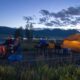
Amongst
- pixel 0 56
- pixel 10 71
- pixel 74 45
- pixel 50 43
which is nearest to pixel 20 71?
pixel 10 71

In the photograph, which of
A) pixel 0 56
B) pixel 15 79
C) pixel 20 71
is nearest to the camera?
pixel 15 79

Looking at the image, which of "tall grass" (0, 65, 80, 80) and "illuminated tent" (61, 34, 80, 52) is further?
"illuminated tent" (61, 34, 80, 52)

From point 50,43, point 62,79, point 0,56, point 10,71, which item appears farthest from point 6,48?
point 62,79

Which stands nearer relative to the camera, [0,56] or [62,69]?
[62,69]

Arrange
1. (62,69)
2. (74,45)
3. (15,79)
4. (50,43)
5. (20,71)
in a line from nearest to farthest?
(15,79), (20,71), (62,69), (74,45), (50,43)

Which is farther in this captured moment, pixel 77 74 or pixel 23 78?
pixel 77 74

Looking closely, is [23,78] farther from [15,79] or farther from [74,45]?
[74,45]

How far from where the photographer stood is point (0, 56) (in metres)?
24.6

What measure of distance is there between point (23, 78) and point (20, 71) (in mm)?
1105

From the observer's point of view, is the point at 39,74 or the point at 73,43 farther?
the point at 73,43

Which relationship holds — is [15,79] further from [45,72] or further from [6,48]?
[6,48]

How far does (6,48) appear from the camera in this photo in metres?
25.8

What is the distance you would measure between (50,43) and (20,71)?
22.3 metres

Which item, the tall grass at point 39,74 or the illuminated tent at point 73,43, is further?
the illuminated tent at point 73,43
